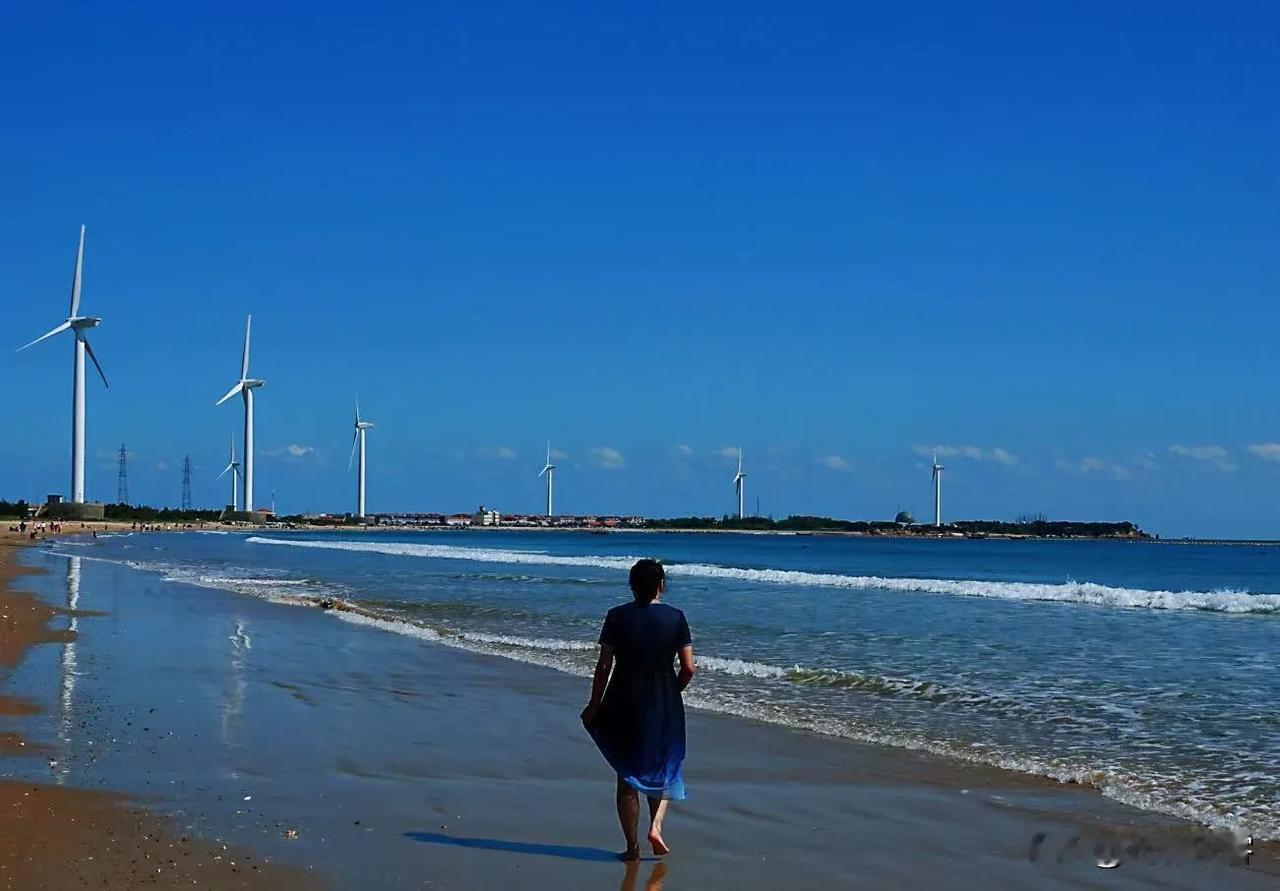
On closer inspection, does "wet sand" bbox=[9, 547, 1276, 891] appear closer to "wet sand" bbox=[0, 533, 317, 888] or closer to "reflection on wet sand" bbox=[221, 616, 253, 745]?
"reflection on wet sand" bbox=[221, 616, 253, 745]

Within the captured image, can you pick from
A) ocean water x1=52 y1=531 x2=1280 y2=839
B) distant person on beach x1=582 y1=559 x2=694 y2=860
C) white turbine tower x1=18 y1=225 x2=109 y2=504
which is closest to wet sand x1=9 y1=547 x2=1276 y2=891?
distant person on beach x1=582 y1=559 x2=694 y2=860

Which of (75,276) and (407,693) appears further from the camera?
(75,276)

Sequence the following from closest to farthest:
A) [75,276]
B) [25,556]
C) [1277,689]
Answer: [1277,689]
[25,556]
[75,276]

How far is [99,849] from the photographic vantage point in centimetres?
717

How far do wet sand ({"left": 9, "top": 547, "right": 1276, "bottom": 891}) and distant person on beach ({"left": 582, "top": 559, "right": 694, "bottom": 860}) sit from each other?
48 cm

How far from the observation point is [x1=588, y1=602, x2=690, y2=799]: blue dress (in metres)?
7.62

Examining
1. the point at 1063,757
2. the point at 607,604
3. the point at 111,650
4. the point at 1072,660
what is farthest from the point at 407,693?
the point at 607,604

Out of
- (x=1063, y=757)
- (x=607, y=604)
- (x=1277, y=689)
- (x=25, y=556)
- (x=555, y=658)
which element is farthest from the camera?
(x=25, y=556)

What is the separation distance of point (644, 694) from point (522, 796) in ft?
7.56

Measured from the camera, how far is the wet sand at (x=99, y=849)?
6.66 m

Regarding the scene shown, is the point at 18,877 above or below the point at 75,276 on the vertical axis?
below

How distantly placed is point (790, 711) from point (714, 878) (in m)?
7.36

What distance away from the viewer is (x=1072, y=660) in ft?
67.5

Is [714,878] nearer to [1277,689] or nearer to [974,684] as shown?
[974,684]
